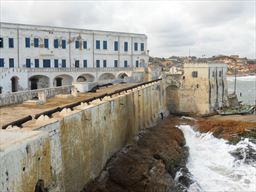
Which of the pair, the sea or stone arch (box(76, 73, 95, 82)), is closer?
stone arch (box(76, 73, 95, 82))

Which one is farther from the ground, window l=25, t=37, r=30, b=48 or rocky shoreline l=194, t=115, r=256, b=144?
window l=25, t=37, r=30, b=48

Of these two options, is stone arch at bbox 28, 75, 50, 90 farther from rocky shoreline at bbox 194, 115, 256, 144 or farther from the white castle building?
rocky shoreline at bbox 194, 115, 256, 144

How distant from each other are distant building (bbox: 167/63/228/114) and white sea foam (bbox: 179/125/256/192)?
9.61 m

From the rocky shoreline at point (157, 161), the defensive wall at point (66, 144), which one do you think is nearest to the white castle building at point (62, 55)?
the rocky shoreline at point (157, 161)

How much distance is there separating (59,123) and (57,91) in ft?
51.5

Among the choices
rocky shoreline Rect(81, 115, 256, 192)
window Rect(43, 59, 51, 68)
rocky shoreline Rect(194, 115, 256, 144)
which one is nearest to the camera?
rocky shoreline Rect(81, 115, 256, 192)

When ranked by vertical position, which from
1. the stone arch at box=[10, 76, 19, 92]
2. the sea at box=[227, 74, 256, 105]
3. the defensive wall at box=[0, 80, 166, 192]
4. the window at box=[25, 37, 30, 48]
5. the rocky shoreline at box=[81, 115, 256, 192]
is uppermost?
the window at box=[25, 37, 30, 48]

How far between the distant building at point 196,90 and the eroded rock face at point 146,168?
15.9 m

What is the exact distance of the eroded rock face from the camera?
17609 millimetres

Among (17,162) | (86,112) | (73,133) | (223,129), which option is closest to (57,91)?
(86,112)

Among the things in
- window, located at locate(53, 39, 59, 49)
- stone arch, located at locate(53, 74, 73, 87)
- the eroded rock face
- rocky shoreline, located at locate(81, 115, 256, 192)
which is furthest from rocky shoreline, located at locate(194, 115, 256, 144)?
window, located at locate(53, 39, 59, 49)

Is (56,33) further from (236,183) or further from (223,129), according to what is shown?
(236,183)

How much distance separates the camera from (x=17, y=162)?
9109 mm

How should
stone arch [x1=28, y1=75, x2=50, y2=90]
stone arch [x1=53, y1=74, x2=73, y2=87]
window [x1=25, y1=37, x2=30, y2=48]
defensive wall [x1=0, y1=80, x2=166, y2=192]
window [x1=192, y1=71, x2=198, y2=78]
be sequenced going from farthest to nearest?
stone arch [x1=53, y1=74, x2=73, y2=87] < window [x1=192, y1=71, x2=198, y2=78] < stone arch [x1=28, y1=75, x2=50, y2=90] < window [x1=25, y1=37, x2=30, y2=48] < defensive wall [x1=0, y1=80, x2=166, y2=192]
